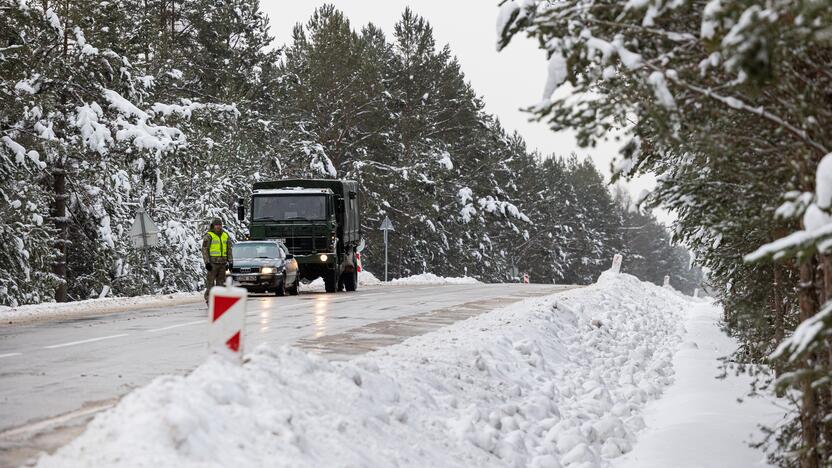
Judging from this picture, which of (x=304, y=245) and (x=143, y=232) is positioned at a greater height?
(x=143, y=232)

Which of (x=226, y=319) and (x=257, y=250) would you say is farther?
(x=257, y=250)

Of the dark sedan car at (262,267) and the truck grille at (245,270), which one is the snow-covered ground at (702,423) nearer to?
the dark sedan car at (262,267)

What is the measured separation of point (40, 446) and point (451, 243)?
58675 mm

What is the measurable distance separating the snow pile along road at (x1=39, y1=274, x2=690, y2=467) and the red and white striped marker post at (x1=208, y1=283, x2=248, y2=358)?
186 millimetres

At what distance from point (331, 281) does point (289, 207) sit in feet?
8.77

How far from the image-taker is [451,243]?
6475 centimetres

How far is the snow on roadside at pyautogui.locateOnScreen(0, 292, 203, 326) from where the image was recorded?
61.6ft

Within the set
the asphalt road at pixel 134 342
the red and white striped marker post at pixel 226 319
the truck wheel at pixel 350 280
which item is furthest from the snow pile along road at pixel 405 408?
the truck wheel at pixel 350 280

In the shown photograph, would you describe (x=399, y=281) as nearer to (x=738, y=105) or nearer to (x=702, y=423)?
(x=702, y=423)

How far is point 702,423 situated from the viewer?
35.9ft

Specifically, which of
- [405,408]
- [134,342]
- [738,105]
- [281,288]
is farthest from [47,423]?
[281,288]

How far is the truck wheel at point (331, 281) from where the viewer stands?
29.5 metres

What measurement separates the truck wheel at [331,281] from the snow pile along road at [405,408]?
44.6ft

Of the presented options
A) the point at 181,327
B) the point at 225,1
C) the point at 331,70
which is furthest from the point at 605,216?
the point at 181,327
